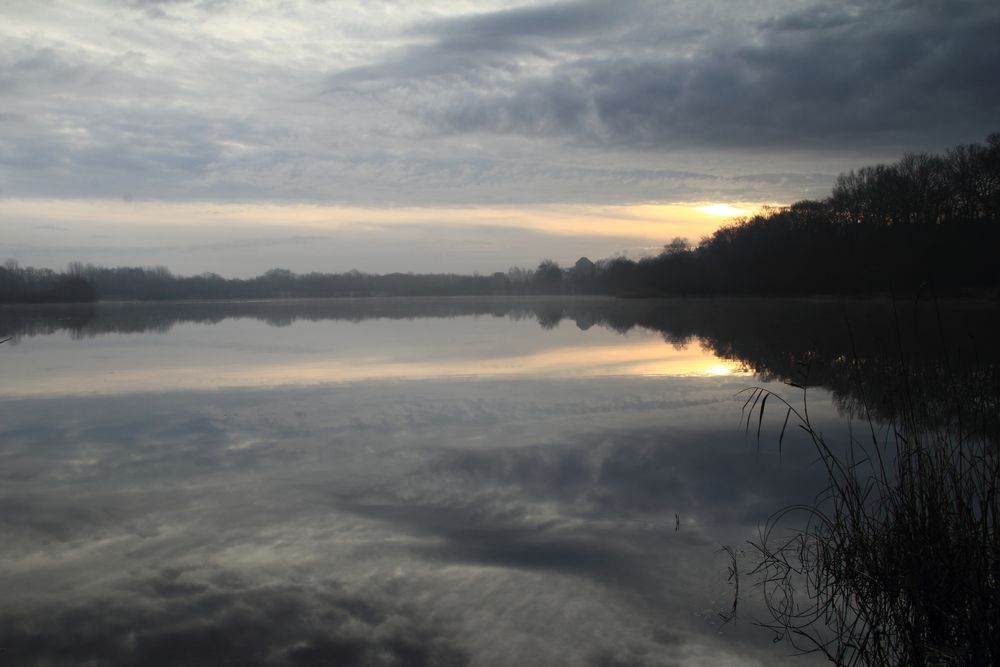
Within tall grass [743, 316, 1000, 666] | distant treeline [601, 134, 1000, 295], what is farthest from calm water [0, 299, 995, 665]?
distant treeline [601, 134, 1000, 295]

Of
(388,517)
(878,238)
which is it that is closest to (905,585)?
(388,517)

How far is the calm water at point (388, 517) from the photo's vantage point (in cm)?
415

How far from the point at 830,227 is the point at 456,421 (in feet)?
166

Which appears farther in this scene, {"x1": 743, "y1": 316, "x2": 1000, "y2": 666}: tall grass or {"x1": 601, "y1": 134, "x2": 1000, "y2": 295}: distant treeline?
{"x1": 601, "y1": 134, "x2": 1000, "y2": 295}: distant treeline

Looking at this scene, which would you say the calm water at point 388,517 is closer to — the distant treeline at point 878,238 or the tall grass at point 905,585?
the tall grass at point 905,585

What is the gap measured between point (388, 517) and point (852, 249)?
→ 4615 cm

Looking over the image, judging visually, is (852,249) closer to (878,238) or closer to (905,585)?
(878,238)

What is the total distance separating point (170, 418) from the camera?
10.2m

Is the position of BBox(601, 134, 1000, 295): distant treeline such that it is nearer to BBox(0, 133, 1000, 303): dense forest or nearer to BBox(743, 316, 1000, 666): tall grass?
BBox(0, 133, 1000, 303): dense forest

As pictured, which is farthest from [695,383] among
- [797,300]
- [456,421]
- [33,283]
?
[33,283]

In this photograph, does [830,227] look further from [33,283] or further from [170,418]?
[33,283]

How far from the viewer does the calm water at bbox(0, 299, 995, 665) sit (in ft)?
13.6

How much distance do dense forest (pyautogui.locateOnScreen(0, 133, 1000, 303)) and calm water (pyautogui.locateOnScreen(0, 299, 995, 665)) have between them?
380 cm

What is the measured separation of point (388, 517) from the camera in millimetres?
6062
